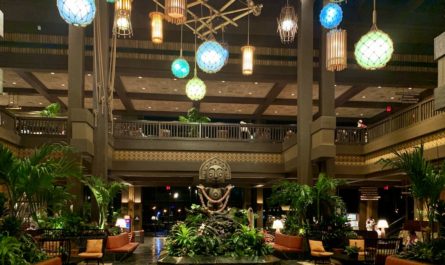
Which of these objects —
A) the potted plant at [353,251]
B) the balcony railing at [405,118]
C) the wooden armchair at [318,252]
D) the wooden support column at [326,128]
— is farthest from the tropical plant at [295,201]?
the balcony railing at [405,118]

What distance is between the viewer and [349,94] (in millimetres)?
21047

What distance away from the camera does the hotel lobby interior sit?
6.78m

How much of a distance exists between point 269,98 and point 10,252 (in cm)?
1757

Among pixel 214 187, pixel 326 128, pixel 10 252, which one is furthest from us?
pixel 326 128

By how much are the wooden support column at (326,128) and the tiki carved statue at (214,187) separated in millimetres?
3086

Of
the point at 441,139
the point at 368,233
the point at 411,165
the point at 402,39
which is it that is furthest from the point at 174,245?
the point at 402,39

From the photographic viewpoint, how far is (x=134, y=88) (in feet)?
70.2

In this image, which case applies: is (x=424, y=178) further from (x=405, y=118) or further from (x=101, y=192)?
(x=405, y=118)

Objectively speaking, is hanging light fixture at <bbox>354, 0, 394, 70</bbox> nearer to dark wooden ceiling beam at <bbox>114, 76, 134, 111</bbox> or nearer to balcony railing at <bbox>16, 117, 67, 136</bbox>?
balcony railing at <bbox>16, 117, 67, 136</bbox>

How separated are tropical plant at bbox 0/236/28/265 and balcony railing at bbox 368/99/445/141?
29.0 feet

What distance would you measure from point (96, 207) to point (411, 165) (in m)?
8.70

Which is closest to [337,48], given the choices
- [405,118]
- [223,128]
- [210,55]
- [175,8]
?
[210,55]

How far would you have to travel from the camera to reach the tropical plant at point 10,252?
5.58m

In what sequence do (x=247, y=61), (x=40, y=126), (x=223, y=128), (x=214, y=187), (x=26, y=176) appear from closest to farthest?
(x=26, y=176)
(x=247, y=61)
(x=214, y=187)
(x=40, y=126)
(x=223, y=128)
